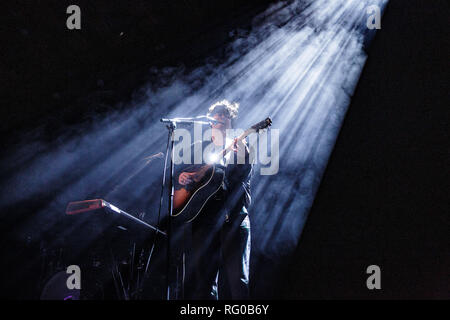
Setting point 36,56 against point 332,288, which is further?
point 36,56

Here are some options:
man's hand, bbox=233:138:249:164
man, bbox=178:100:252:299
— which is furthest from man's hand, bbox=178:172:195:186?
man's hand, bbox=233:138:249:164

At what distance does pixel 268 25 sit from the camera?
137 inches

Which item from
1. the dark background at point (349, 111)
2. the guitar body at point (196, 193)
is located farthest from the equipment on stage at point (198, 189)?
the dark background at point (349, 111)

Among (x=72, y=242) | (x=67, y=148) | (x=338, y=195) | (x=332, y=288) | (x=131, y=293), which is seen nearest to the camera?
(x=131, y=293)

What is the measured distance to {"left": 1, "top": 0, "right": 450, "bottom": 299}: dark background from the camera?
2.53 meters

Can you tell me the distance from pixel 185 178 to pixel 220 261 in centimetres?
74

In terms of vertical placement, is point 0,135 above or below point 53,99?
below

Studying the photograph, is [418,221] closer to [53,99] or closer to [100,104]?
[100,104]

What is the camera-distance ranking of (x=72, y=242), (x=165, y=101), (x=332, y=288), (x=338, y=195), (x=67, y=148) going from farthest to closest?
(x=165, y=101) → (x=67, y=148) → (x=338, y=195) → (x=332, y=288) → (x=72, y=242)

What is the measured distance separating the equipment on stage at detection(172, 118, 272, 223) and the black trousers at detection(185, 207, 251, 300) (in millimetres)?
175

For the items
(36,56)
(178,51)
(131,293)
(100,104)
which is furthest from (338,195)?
(36,56)

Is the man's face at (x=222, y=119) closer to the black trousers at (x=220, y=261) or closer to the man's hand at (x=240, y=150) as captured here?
the man's hand at (x=240, y=150)

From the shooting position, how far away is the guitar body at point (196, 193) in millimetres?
2252

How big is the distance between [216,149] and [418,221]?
1.80m
